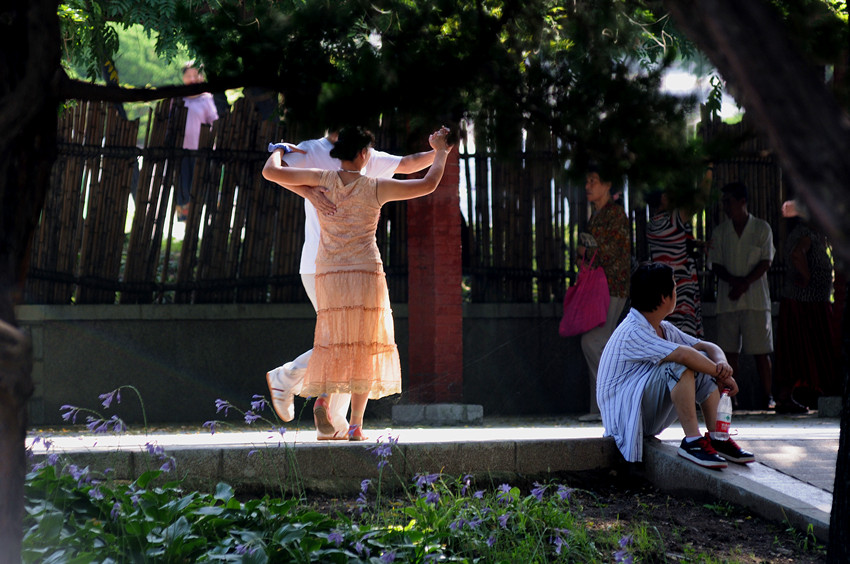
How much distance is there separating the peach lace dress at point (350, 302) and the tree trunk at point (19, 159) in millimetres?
3254

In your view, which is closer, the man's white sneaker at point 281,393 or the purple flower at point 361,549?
the purple flower at point 361,549

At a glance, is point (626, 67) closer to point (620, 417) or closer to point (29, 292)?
point (620, 417)

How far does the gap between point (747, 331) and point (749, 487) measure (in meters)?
5.24

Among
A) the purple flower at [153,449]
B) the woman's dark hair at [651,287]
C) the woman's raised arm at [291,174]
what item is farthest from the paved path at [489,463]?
the woman's raised arm at [291,174]

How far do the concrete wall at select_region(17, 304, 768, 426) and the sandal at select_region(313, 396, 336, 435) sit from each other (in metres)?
2.65

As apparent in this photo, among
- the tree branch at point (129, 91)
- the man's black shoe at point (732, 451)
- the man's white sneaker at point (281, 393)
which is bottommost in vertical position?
the man's black shoe at point (732, 451)

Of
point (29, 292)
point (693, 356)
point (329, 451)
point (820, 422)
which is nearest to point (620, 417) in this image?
point (693, 356)

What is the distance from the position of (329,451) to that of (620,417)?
1648 mm

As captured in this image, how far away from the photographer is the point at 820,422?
897cm

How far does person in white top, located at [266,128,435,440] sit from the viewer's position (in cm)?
639

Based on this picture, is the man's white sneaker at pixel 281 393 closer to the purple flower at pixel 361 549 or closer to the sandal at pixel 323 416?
the sandal at pixel 323 416

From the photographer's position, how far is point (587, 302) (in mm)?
9273

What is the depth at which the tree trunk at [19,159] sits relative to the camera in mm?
2729

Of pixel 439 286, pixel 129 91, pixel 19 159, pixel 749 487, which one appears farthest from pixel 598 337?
pixel 19 159
